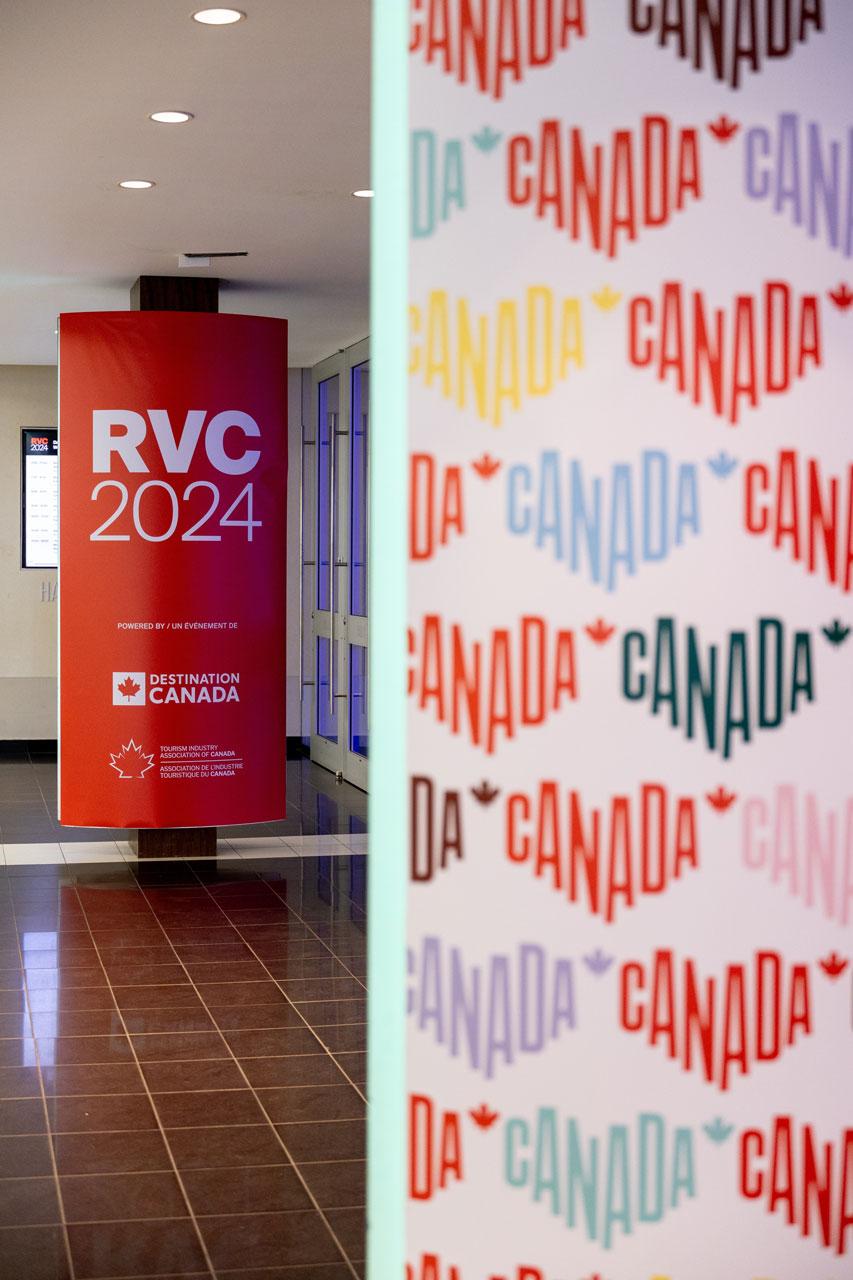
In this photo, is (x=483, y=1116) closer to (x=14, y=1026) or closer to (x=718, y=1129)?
(x=718, y=1129)

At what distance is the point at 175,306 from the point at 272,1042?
4276mm

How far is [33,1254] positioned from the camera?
3.47 meters

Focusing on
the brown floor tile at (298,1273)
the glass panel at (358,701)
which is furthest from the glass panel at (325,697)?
the brown floor tile at (298,1273)

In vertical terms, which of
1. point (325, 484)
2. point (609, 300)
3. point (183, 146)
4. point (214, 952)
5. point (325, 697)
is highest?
point (183, 146)

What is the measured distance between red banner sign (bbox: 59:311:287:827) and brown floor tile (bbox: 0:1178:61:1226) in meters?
3.79

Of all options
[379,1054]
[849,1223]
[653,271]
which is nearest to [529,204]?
[653,271]

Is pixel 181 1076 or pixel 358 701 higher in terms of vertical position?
pixel 358 701

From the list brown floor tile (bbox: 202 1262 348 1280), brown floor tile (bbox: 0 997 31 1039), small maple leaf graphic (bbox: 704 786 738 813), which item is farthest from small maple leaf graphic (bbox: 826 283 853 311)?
brown floor tile (bbox: 0 997 31 1039)

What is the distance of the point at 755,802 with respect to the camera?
2.15 metres

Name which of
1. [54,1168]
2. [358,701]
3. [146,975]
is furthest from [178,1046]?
[358,701]

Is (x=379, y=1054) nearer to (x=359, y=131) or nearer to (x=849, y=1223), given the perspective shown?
(x=849, y=1223)

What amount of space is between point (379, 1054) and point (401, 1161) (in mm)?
139

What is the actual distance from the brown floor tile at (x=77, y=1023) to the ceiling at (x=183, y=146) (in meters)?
2.93

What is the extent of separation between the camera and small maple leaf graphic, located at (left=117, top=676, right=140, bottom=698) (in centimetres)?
758
